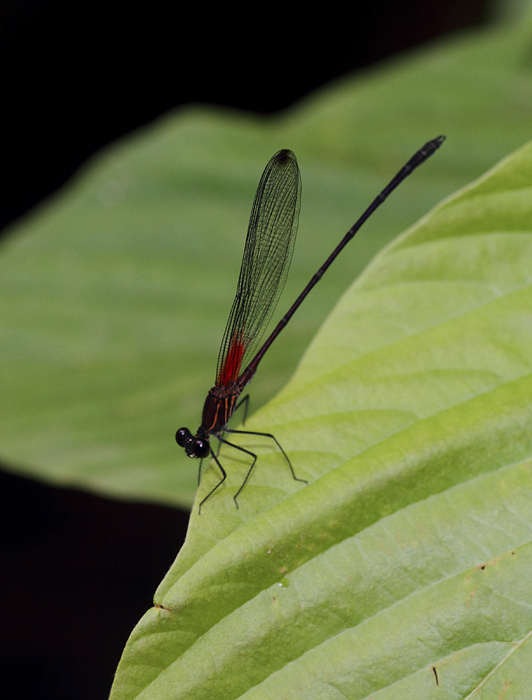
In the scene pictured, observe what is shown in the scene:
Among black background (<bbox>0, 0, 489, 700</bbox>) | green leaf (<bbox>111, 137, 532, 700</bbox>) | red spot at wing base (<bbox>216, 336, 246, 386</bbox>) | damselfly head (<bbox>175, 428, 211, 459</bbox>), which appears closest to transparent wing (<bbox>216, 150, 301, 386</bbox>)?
red spot at wing base (<bbox>216, 336, 246, 386</bbox>)

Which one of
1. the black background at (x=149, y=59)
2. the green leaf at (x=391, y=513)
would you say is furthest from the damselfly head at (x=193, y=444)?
the black background at (x=149, y=59)

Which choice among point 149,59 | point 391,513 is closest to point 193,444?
point 391,513

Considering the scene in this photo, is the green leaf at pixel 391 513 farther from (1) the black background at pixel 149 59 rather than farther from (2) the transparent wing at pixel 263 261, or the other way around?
(1) the black background at pixel 149 59

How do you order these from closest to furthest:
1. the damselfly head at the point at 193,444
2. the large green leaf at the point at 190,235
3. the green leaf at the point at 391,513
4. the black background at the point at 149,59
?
the green leaf at the point at 391,513 < the damselfly head at the point at 193,444 < the large green leaf at the point at 190,235 < the black background at the point at 149,59

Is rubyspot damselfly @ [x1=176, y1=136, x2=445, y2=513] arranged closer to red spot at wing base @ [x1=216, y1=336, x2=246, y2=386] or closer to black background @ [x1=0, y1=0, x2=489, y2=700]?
red spot at wing base @ [x1=216, y1=336, x2=246, y2=386]

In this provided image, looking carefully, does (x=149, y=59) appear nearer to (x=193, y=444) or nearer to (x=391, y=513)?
(x=193, y=444)

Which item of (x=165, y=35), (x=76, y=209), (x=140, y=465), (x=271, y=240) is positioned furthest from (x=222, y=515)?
(x=165, y=35)

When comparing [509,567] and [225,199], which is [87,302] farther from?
[509,567]
